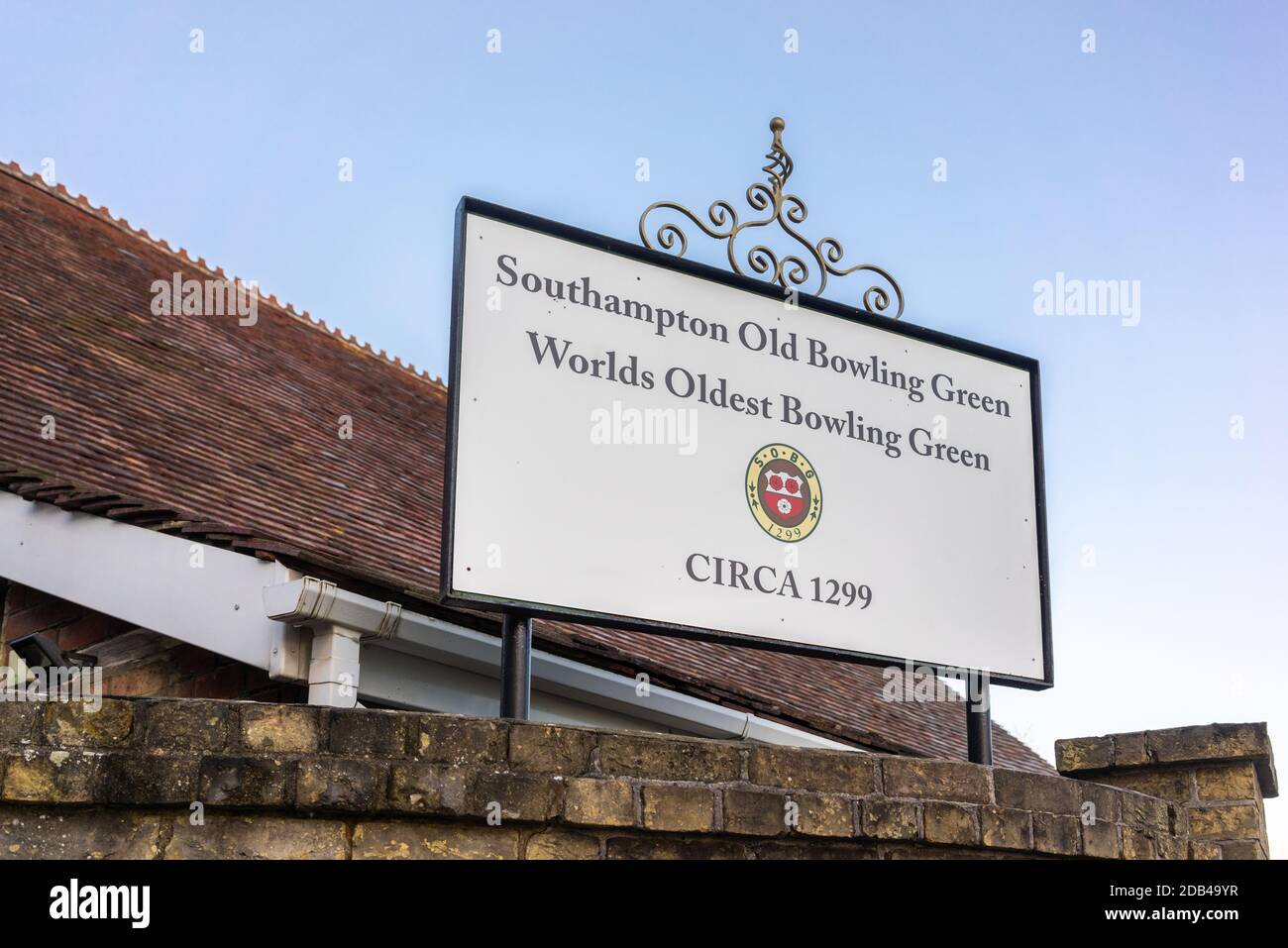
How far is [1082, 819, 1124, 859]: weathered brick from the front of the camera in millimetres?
4754

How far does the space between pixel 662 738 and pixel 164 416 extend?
4.54 metres

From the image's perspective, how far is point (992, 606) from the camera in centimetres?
604

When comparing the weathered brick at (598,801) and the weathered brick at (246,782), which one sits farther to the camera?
the weathered brick at (598,801)

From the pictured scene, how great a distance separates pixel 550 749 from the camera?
4.02 m

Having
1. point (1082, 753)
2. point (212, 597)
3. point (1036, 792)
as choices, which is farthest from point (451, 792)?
point (1082, 753)

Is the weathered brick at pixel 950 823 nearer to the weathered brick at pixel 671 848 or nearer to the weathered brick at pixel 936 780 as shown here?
the weathered brick at pixel 936 780

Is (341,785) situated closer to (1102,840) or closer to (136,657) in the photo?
(1102,840)

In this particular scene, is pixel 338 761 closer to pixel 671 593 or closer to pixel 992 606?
pixel 671 593

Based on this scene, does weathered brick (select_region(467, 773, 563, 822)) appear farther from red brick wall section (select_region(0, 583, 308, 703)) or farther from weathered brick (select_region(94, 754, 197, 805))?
red brick wall section (select_region(0, 583, 308, 703))

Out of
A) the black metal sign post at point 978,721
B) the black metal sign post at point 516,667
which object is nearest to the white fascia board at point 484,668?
the black metal sign post at point 516,667

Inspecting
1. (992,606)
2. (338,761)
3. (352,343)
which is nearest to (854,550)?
(992,606)

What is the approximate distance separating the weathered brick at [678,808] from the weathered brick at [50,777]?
55.6 inches

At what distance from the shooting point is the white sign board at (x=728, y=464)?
5.11 metres

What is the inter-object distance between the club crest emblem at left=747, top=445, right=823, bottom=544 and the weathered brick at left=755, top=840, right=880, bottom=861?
154cm
